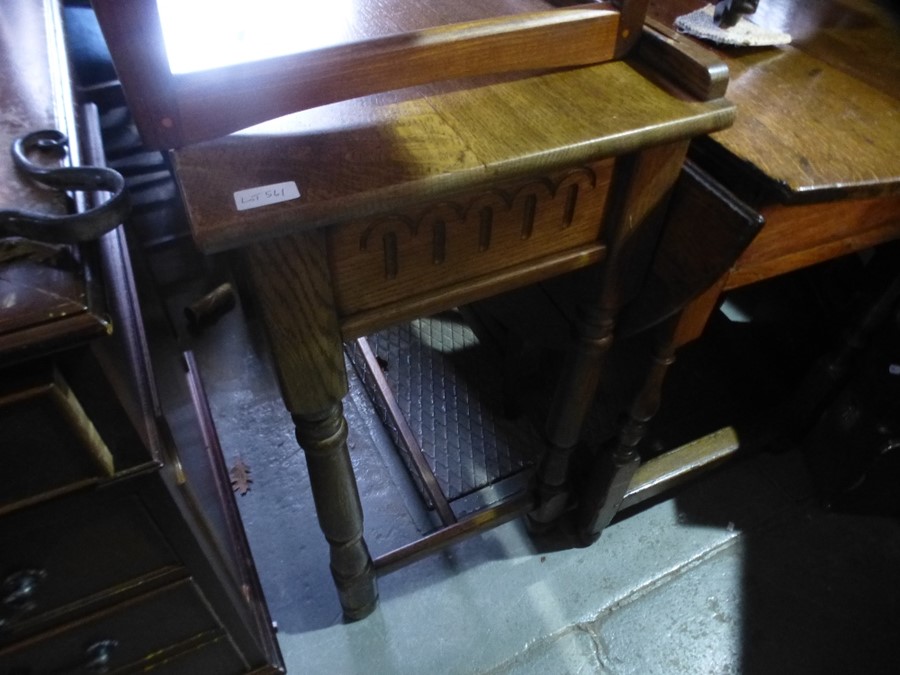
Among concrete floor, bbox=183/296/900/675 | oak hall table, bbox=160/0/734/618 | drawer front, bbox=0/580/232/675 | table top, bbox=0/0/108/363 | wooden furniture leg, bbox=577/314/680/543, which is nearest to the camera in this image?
table top, bbox=0/0/108/363

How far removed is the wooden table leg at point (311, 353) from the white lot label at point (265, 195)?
0.05 metres

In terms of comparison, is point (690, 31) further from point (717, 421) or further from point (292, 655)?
point (292, 655)

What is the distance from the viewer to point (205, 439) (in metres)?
1.23

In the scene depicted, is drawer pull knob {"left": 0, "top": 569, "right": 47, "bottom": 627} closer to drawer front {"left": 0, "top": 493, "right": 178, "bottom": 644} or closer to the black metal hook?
drawer front {"left": 0, "top": 493, "right": 178, "bottom": 644}

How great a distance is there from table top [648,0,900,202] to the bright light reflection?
16.6 inches

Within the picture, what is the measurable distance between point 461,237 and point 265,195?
21cm

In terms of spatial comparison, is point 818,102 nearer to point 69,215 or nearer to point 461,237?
point 461,237

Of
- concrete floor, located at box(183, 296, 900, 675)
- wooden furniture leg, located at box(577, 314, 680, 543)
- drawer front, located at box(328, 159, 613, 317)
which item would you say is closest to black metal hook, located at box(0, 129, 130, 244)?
drawer front, located at box(328, 159, 613, 317)

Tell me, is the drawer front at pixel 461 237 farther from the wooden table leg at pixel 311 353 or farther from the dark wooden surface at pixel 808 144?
the dark wooden surface at pixel 808 144

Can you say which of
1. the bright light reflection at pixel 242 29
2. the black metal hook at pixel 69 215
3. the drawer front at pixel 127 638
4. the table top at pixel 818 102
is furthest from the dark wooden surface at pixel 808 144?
the drawer front at pixel 127 638

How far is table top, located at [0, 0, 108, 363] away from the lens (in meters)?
0.38

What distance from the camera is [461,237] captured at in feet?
2.00

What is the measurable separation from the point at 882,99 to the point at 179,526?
93 cm

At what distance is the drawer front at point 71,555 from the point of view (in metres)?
0.52
